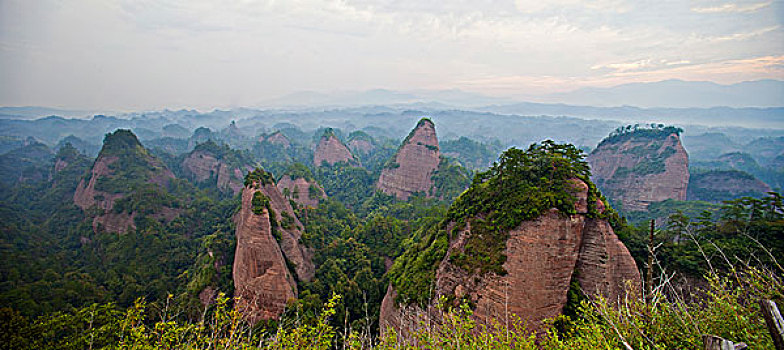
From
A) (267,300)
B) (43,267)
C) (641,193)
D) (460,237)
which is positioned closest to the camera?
(460,237)

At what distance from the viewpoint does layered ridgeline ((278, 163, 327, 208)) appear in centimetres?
4391

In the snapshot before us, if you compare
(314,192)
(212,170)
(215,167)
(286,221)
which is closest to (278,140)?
(215,167)

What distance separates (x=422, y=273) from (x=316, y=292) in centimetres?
892

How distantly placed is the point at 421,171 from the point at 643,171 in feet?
116

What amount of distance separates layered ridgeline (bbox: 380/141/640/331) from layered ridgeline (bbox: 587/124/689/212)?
4496cm

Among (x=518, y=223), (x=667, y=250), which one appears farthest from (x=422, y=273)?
(x=667, y=250)

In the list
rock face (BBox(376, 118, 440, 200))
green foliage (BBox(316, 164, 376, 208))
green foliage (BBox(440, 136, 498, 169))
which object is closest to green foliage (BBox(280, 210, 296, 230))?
rock face (BBox(376, 118, 440, 200))

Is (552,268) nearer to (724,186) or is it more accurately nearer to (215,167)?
(215,167)

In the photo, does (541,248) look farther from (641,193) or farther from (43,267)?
(641,193)

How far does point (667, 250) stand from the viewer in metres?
15.1

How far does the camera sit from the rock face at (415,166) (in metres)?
50.1

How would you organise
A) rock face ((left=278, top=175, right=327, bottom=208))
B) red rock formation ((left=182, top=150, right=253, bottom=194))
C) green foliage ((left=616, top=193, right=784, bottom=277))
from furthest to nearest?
red rock formation ((left=182, top=150, right=253, bottom=194)), rock face ((left=278, top=175, right=327, bottom=208)), green foliage ((left=616, top=193, right=784, bottom=277))

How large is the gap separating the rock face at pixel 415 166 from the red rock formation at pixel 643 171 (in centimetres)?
3132

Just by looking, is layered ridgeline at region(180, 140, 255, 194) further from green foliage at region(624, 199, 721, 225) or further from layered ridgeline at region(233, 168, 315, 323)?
green foliage at region(624, 199, 721, 225)
